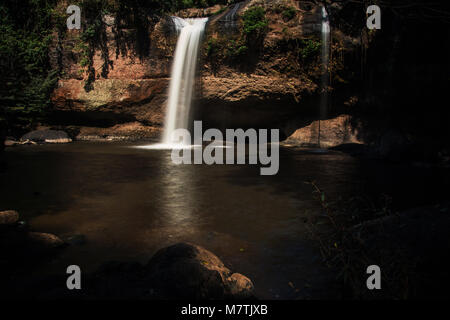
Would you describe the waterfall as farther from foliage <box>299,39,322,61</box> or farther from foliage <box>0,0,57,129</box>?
foliage <box>0,0,57,129</box>

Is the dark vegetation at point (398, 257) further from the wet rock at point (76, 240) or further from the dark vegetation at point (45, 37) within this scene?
the dark vegetation at point (45, 37)

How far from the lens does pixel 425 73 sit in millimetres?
13836

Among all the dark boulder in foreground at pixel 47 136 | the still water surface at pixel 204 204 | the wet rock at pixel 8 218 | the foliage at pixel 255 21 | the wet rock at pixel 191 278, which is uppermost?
the foliage at pixel 255 21

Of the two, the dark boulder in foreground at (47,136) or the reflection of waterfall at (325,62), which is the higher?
the reflection of waterfall at (325,62)

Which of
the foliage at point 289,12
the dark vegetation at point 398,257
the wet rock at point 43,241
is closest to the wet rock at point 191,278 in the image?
the dark vegetation at point 398,257

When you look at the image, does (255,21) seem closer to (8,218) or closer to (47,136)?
(47,136)

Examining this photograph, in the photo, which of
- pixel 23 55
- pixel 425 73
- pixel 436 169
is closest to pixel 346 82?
pixel 425 73

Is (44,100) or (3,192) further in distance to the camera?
(44,100)

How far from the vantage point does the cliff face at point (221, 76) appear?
15.9 m

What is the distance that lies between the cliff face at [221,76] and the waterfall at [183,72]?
1.31 feet

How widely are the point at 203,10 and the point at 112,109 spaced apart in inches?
317

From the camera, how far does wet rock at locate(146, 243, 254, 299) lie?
8.61 feet

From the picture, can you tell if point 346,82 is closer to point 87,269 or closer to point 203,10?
point 203,10
